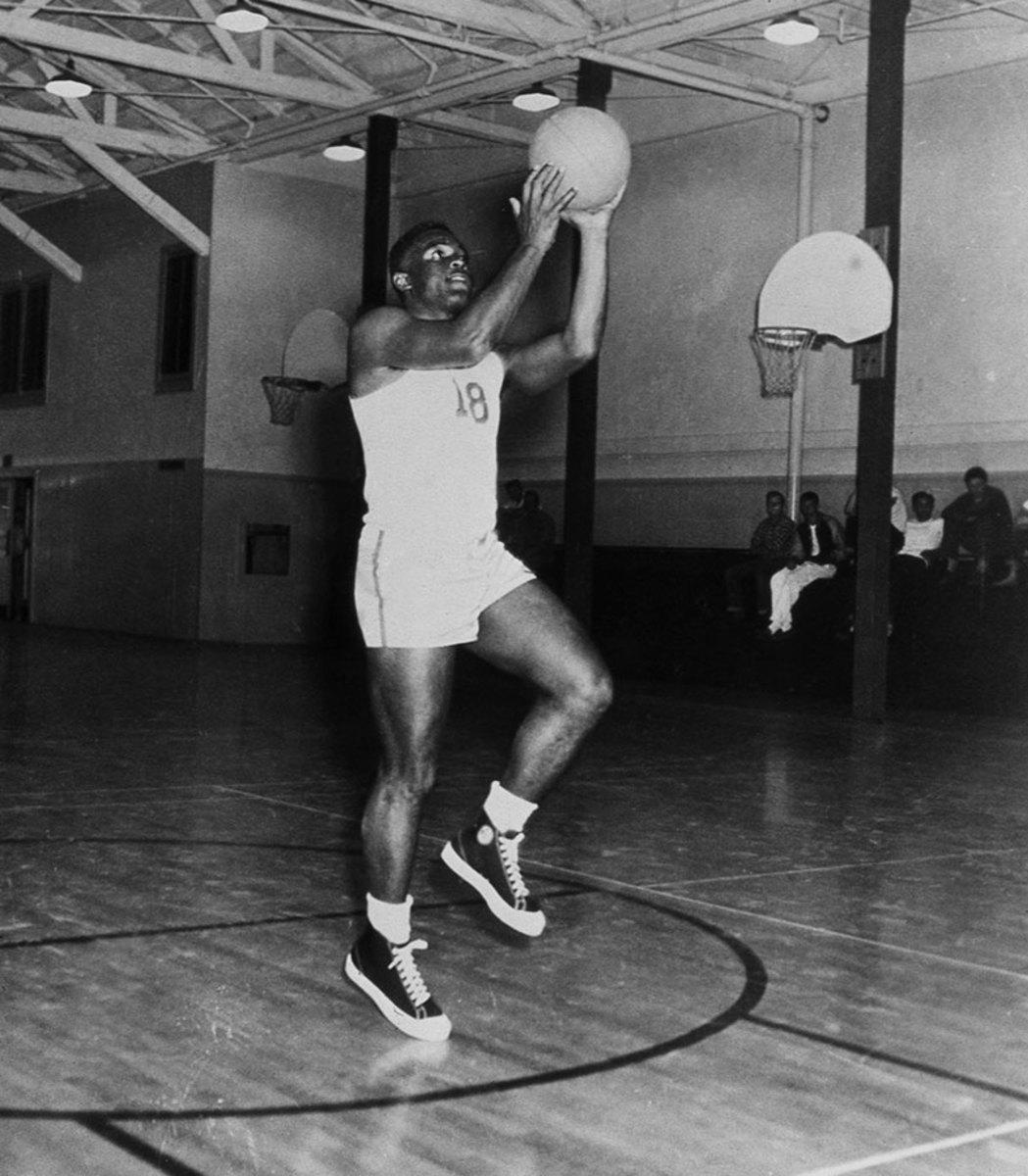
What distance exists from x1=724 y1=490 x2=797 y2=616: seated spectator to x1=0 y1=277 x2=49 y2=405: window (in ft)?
43.4

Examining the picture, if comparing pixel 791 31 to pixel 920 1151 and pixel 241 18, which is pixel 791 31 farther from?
pixel 920 1151

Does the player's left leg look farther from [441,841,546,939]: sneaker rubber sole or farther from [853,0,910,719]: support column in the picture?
[853,0,910,719]: support column

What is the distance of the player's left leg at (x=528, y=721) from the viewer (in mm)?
4504

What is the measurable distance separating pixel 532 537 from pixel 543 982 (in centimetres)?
1379

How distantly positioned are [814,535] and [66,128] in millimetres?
10284

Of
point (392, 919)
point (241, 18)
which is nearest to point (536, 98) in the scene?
point (241, 18)

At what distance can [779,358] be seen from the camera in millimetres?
15945

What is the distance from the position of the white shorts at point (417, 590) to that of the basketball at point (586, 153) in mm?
1004

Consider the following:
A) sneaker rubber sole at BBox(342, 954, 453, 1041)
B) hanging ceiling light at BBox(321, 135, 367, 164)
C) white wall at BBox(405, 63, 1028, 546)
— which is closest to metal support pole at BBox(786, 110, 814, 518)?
white wall at BBox(405, 63, 1028, 546)

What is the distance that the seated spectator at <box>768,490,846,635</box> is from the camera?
15250mm

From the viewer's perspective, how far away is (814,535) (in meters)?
15.8

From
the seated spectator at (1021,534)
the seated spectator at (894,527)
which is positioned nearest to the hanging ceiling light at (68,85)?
the seated spectator at (894,527)

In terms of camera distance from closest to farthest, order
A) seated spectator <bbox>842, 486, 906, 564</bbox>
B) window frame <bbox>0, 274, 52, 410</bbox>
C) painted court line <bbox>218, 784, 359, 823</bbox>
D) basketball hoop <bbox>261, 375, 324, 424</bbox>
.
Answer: painted court line <bbox>218, 784, 359, 823</bbox> → seated spectator <bbox>842, 486, 906, 564</bbox> → basketball hoop <bbox>261, 375, 324, 424</bbox> → window frame <bbox>0, 274, 52, 410</bbox>

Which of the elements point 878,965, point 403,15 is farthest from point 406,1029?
point 403,15
